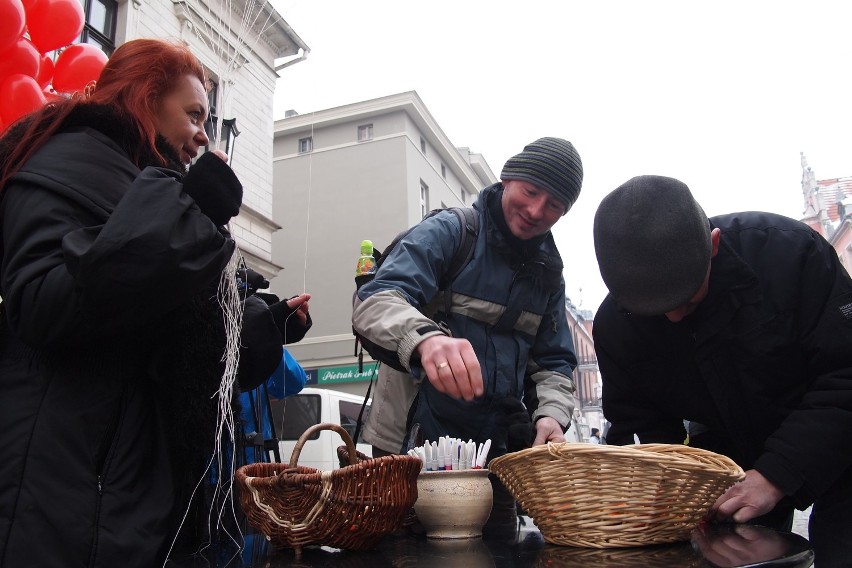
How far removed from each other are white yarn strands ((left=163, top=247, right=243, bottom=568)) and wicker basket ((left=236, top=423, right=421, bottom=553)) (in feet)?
0.46

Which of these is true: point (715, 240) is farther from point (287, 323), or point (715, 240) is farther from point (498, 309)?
point (287, 323)

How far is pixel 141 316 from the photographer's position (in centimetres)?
110

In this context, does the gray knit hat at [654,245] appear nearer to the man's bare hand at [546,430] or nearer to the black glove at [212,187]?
the man's bare hand at [546,430]

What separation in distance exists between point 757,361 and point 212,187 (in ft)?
4.44

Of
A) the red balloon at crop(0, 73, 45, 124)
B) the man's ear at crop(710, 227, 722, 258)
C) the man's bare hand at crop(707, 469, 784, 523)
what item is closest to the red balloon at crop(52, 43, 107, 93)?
the red balloon at crop(0, 73, 45, 124)

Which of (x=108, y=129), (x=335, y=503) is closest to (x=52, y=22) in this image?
(x=108, y=129)

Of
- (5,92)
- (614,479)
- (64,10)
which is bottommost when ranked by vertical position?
(614,479)

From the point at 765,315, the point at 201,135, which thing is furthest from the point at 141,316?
the point at 765,315

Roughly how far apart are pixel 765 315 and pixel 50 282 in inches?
62.4

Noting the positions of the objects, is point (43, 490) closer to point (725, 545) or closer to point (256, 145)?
point (725, 545)

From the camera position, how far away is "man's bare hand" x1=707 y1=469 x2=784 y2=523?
4.45 ft

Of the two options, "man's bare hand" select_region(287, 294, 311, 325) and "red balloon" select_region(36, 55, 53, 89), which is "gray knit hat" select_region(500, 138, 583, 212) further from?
"red balloon" select_region(36, 55, 53, 89)

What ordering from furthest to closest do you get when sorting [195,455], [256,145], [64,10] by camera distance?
[256,145] < [64,10] < [195,455]

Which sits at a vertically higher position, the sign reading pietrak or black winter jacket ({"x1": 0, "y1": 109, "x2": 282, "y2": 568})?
the sign reading pietrak
